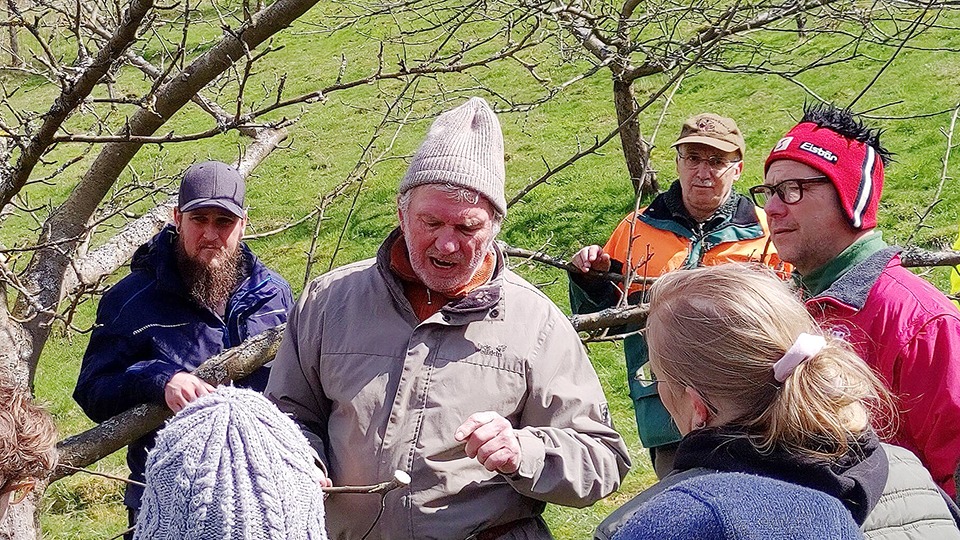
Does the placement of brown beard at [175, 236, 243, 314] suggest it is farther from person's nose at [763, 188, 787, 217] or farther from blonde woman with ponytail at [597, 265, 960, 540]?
blonde woman with ponytail at [597, 265, 960, 540]

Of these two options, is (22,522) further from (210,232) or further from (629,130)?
(629,130)

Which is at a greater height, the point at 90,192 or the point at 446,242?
the point at 90,192

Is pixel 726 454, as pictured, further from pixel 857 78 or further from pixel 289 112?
pixel 289 112

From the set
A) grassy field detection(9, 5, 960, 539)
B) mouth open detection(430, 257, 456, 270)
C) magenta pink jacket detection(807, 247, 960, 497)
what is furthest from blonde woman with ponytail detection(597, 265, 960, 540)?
grassy field detection(9, 5, 960, 539)

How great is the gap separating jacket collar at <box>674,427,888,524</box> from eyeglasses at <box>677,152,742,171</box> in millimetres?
2216

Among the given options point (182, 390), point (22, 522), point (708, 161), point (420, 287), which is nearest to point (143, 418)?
point (182, 390)

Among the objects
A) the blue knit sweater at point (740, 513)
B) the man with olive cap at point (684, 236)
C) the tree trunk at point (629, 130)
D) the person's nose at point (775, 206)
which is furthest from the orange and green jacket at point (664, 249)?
the blue knit sweater at point (740, 513)

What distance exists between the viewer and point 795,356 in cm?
162

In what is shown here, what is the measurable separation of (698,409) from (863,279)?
2.95 feet

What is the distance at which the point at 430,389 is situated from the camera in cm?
241

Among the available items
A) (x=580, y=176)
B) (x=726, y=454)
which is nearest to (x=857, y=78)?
(x=580, y=176)

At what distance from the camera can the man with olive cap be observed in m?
3.49

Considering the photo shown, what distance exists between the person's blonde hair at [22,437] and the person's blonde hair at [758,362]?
1189 millimetres

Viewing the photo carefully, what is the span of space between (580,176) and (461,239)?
23.2 feet
